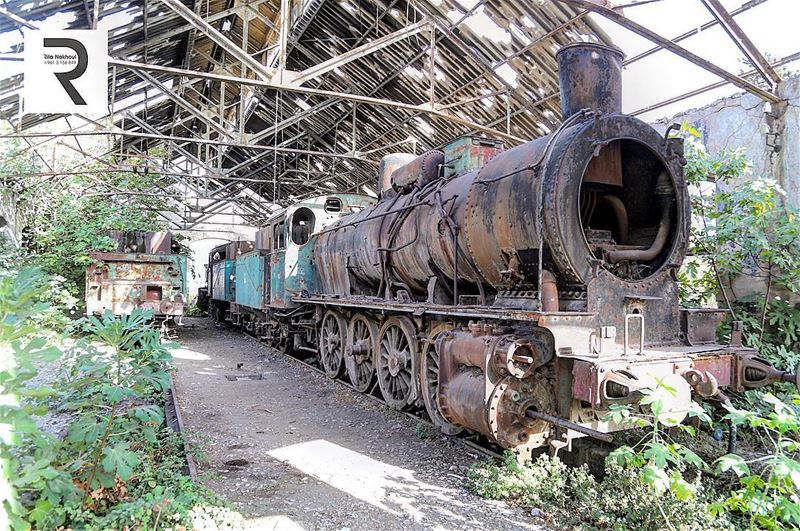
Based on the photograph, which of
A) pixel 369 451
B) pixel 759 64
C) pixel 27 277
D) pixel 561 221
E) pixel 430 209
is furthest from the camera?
pixel 759 64

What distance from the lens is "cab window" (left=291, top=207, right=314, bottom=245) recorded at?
10.9 meters

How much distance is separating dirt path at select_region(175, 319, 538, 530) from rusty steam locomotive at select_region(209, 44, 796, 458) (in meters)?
0.52

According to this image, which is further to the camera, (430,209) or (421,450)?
(430,209)

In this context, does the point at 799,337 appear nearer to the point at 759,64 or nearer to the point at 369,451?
the point at 759,64

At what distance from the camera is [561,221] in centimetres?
412

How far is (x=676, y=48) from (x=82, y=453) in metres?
7.93

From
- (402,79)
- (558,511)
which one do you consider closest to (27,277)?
(558,511)

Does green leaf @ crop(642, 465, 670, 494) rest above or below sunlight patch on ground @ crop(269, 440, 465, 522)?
above

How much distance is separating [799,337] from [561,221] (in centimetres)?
422

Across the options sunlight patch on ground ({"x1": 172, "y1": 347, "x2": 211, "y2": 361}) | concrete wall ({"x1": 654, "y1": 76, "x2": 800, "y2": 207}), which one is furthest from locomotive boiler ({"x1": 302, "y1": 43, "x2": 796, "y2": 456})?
sunlight patch on ground ({"x1": 172, "y1": 347, "x2": 211, "y2": 361})

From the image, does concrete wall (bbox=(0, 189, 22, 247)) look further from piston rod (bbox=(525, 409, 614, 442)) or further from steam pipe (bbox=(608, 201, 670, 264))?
steam pipe (bbox=(608, 201, 670, 264))

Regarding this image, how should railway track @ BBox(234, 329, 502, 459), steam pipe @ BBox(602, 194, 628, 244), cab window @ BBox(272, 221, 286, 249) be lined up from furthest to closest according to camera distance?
1. cab window @ BBox(272, 221, 286, 249)
2. railway track @ BBox(234, 329, 502, 459)
3. steam pipe @ BBox(602, 194, 628, 244)

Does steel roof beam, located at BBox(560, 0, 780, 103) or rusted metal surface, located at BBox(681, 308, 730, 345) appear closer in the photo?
rusted metal surface, located at BBox(681, 308, 730, 345)

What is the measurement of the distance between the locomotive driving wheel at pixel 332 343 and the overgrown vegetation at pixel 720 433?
4.42m
